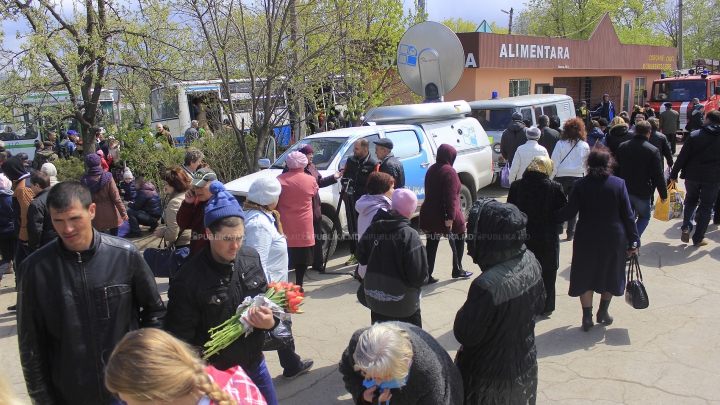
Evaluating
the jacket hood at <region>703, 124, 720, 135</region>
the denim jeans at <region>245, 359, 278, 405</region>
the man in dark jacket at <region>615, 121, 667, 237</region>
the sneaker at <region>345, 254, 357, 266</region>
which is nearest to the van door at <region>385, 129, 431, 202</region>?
the sneaker at <region>345, 254, 357, 266</region>

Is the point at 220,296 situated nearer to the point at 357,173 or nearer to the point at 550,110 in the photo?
the point at 357,173

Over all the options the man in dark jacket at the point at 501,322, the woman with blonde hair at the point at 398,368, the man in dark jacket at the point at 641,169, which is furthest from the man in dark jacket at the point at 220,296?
the man in dark jacket at the point at 641,169

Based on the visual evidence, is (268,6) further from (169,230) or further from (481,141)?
(169,230)

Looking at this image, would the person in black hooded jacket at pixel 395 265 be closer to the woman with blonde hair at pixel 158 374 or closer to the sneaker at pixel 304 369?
the sneaker at pixel 304 369

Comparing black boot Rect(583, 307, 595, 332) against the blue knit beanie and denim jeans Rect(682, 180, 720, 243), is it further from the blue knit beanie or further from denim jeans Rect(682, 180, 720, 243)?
the blue knit beanie

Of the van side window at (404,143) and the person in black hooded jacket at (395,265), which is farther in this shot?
the van side window at (404,143)

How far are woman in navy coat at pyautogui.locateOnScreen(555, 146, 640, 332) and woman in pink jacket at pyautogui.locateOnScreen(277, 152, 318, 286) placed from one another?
2566 mm

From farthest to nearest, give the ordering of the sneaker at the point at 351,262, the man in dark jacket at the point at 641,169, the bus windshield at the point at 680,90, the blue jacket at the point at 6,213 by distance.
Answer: the bus windshield at the point at 680,90, the sneaker at the point at 351,262, the blue jacket at the point at 6,213, the man in dark jacket at the point at 641,169

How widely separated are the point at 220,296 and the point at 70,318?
0.67 m

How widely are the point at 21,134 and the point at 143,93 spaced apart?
1207 cm

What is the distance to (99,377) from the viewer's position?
8.07 feet

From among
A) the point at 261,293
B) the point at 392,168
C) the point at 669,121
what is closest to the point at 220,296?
the point at 261,293

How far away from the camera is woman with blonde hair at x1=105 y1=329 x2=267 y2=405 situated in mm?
1675

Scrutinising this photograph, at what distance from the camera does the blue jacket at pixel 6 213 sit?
6.87m
